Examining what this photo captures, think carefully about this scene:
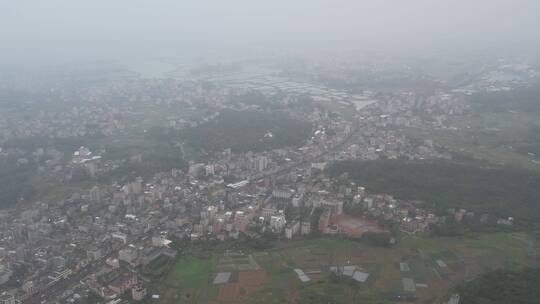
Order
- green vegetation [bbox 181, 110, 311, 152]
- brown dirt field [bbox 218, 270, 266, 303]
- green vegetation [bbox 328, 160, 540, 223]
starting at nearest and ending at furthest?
brown dirt field [bbox 218, 270, 266, 303], green vegetation [bbox 328, 160, 540, 223], green vegetation [bbox 181, 110, 311, 152]

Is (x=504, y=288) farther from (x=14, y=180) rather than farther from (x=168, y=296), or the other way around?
(x=14, y=180)

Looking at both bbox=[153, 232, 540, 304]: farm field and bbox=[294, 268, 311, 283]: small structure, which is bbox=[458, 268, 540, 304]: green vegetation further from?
bbox=[294, 268, 311, 283]: small structure

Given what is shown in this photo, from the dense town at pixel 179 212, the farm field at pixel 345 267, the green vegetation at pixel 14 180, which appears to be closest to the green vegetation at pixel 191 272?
the farm field at pixel 345 267

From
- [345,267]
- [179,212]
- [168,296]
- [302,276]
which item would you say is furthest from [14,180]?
[345,267]

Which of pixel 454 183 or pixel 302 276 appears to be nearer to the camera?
pixel 302 276

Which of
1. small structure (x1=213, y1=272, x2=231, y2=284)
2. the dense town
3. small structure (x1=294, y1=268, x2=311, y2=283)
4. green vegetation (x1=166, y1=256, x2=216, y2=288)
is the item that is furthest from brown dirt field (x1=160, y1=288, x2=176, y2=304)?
small structure (x1=294, y1=268, x2=311, y2=283)

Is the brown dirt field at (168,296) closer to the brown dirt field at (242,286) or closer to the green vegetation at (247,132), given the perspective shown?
the brown dirt field at (242,286)
